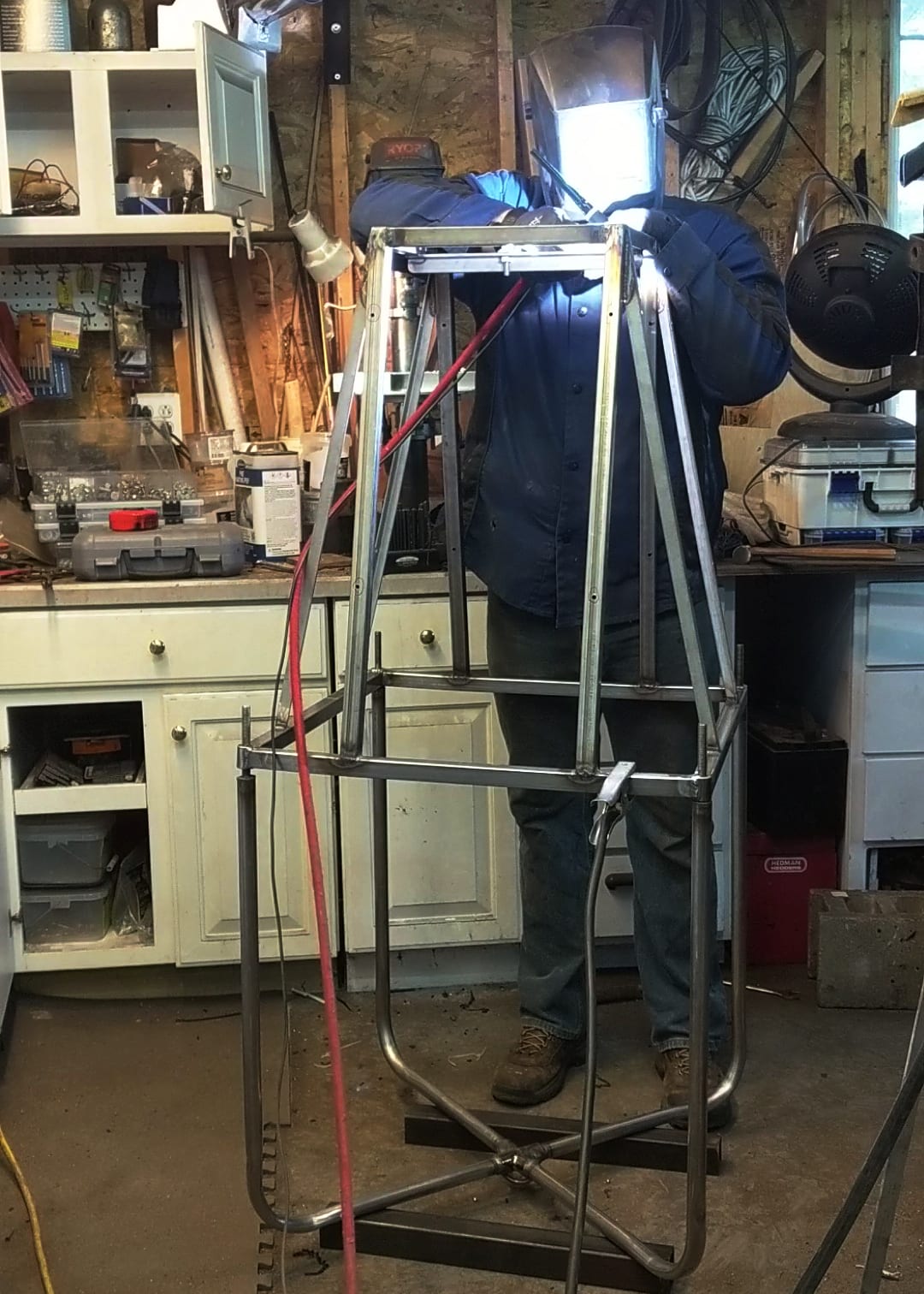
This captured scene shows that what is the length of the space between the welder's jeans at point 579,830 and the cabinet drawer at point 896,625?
53cm

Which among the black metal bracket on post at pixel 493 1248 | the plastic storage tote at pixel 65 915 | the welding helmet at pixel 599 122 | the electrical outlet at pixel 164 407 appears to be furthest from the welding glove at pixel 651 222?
the plastic storage tote at pixel 65 915

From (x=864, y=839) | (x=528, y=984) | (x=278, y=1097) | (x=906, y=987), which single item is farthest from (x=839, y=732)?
(x=278, y=1097)

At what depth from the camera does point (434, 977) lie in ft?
8.33

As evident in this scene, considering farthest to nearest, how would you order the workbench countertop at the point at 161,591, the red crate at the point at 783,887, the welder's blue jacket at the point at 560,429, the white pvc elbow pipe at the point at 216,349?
the white pvc elbow pipe at the point at 216,349 → the red crate at the point at 783,887 → the workbench countertop at the point at 161,591 → the welder's blue jacket at the point at 560,429

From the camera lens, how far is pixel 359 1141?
6.57ft

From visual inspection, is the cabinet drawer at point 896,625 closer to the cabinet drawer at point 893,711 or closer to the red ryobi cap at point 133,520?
the cabinet drawer at point 893,711

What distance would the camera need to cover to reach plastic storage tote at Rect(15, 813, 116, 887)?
2.42 metres

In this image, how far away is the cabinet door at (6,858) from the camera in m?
2.29

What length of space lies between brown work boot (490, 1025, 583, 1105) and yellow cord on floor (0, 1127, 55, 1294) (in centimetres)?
70

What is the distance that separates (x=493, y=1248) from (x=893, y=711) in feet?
4.13

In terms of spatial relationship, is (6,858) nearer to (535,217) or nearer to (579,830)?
(579,830)

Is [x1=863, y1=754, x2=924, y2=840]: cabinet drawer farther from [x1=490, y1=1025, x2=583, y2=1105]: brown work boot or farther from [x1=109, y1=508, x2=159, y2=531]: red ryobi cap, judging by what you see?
[x1=109, y1=508, x2=159, y2=531]: red ryobi cap

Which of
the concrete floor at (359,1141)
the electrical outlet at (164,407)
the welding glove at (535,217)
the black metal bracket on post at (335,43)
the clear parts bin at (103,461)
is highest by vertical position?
the black metal bracket on post at (335,43)

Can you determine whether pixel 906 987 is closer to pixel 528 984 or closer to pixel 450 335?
pixel 528 984
